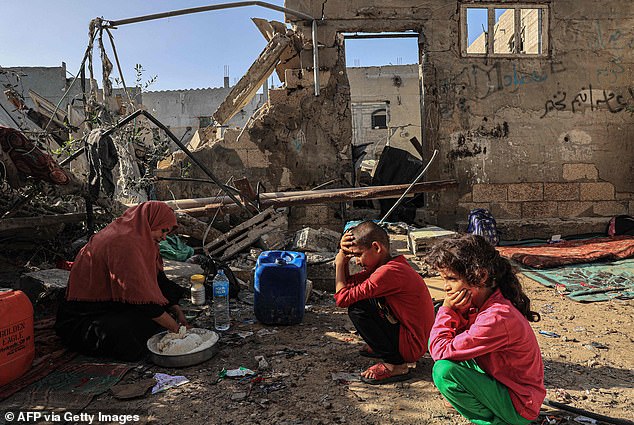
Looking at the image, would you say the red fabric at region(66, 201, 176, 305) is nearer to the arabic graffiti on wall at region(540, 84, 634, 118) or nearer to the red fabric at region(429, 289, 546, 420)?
the red fabric at region(429, 289, 546, 420)

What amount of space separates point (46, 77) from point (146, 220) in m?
23.9

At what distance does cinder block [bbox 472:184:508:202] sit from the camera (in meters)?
7.80

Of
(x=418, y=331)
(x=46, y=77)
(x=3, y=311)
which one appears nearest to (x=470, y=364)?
(x=418, y=331)

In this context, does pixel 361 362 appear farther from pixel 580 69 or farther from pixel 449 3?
pixel 580 69

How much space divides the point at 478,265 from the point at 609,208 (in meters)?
7.24

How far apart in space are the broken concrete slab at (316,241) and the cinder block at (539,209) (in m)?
3.81

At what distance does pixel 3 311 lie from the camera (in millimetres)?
2715

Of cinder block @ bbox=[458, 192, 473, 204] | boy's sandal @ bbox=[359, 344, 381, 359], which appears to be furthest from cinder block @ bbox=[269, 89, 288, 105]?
boy's sandal @ bbox=[359, 344, 381, 359]

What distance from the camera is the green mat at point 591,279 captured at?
15.9ft

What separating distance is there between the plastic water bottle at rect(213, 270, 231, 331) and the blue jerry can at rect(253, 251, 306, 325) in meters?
0.27

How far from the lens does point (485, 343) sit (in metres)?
2.04

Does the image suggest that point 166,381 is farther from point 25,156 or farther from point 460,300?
point 25,156

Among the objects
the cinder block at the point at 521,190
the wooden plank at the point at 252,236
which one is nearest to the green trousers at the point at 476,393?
the wooden plank at the point at 252,236

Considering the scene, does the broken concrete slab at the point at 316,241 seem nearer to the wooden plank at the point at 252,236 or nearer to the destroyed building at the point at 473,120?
the wooden plank at the point at 252,236
